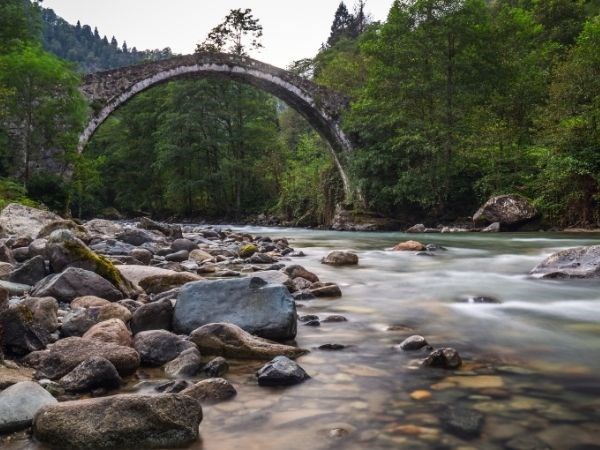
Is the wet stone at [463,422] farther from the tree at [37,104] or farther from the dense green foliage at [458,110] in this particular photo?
the tree at [37,104]

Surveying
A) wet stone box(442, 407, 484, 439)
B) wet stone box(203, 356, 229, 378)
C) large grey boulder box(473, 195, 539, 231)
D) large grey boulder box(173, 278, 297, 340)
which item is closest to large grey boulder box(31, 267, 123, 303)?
large grey boulder box(173, 278, 297, 340)

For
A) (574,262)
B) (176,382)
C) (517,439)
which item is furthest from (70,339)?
(574,262)

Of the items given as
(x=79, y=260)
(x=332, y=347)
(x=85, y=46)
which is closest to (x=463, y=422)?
(x=332, y=347)

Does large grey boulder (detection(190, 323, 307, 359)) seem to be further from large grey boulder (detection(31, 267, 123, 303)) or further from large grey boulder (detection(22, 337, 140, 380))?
large grey boulder (detection(31, 267, 123, 303))

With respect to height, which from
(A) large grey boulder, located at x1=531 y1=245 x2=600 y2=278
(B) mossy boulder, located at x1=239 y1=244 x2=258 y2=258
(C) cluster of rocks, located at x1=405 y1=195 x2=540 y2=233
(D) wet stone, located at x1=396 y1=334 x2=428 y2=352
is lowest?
(D) wet stone, located at x1=396 y1=334 x2=428 y2=352

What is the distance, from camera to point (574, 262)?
6.62m

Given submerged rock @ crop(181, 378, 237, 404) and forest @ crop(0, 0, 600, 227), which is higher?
forest @ crop(0, 0, 600, 227)

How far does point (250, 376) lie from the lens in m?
2.81

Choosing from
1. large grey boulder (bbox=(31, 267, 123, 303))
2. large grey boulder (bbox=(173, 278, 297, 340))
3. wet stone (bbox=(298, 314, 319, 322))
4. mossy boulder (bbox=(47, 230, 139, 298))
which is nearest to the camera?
large grey boulder (bbox=(173, 278, 297, 340))

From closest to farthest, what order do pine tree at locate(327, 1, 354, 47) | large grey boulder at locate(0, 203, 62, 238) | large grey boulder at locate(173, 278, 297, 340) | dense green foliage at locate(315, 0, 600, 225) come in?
large grey boulder at locate(173, 278, 297, 340) < large grey boulder at locate(0, 203, 62, 238) < dense green foliage at locate(315, 0, 600, 225) < pine tree at locate(327, 1, 354, 47)

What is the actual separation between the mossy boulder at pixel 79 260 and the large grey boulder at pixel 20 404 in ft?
8.12

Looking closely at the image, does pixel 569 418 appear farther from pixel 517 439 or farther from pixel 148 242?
pixel 148 242

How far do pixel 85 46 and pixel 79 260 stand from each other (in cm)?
18628

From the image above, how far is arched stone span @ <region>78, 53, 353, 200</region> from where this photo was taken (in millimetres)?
24688
